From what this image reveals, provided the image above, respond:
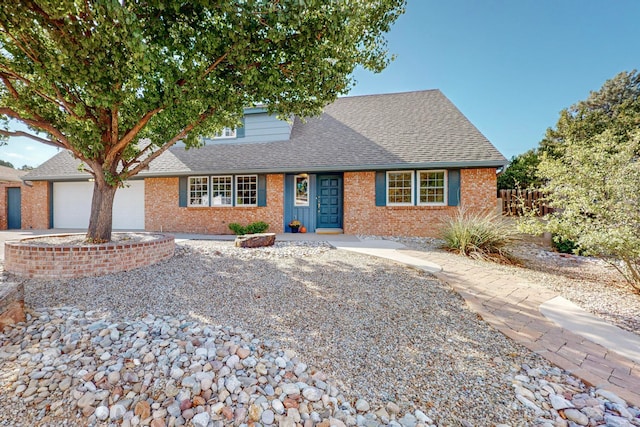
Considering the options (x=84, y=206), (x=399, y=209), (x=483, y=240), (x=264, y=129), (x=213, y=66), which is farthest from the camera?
(x=84, y=206)

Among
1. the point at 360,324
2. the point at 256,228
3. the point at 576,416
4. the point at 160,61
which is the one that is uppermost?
the point at 160,61

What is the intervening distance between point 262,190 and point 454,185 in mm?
6691

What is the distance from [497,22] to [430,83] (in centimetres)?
326

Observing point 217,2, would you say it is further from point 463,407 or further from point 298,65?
point 463,407

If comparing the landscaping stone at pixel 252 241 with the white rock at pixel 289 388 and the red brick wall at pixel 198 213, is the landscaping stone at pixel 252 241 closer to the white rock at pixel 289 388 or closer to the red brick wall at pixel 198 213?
the red brick wall at pixel 198 213

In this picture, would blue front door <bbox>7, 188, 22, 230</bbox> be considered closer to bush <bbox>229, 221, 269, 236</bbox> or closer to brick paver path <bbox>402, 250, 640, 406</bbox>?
bush <bbox>229, 221, 269, 236</bbox>

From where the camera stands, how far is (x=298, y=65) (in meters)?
4.46

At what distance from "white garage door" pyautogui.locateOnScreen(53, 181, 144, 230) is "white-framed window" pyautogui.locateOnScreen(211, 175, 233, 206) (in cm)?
339

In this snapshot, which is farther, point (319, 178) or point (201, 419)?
point (319, 178)

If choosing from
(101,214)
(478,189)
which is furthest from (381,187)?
(101,214)

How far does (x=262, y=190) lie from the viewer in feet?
30.6

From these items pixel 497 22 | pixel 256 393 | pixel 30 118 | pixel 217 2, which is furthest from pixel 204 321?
pixel 497 22

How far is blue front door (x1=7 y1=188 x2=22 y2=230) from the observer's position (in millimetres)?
11352

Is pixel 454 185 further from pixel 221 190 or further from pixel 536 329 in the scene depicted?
pixel 221 190
